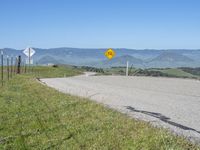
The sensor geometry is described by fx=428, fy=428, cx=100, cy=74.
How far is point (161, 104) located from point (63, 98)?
141 inches

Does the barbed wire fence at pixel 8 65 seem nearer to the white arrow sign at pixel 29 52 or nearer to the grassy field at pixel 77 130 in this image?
the white arrow sign at pixel 29 52

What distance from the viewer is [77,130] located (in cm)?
904

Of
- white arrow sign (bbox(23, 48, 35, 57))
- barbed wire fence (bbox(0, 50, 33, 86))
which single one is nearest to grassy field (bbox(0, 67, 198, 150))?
barbed wire fence (bbox(0, 50, 33, 86))

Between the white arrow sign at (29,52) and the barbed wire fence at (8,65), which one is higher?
the white arrow sign at (29,52)

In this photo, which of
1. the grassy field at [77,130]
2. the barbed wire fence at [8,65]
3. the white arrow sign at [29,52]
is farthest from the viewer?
the white arrow sign at [29,52]

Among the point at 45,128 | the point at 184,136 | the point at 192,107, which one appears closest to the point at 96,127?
the point at 45,128

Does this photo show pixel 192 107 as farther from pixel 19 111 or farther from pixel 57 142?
pixel 57 142

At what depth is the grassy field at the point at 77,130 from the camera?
7.66 metres

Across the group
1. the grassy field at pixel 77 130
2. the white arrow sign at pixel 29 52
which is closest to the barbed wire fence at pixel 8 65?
the white arrow sign at pixel 29 52

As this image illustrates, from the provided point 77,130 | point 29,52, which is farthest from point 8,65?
point 77,130

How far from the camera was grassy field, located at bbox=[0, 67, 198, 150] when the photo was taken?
7656 millimetres

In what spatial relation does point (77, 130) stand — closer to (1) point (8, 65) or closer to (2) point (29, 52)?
(1) point (8, 65)

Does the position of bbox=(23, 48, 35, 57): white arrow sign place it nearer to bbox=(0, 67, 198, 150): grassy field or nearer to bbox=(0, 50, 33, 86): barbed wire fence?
bbox=(0, 50, 33, 86): barbed wire fence

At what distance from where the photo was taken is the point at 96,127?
30.3 ft
